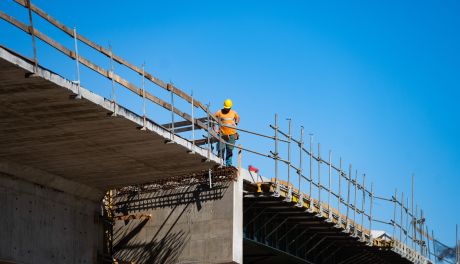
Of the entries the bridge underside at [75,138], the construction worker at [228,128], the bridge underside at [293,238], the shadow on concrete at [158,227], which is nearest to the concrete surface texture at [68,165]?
the bridge underside at [75,138]

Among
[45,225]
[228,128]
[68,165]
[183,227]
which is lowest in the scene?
[45,225]

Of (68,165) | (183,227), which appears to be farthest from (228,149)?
(68,165)

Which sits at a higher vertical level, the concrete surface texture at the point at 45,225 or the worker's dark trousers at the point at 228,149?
the worker's dark trousers at the point at 228,149

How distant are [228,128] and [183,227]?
12.3 ft

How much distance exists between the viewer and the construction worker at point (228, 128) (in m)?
41.4

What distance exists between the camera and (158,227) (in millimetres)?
43000

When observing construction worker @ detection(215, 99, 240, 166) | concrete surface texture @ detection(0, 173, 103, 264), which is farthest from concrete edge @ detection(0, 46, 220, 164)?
concrete surface texture @ detection(0, 173, 103, 264)

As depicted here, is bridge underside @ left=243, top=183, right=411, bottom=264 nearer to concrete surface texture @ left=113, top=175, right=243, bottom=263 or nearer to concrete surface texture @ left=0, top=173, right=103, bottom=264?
concrete surface texture @ left=113, top=175, right=243, bottom=263

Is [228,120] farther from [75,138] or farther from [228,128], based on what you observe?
[75,138]

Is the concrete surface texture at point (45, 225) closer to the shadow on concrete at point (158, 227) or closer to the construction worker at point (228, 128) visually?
the shadow on concrete at point (158, 227)

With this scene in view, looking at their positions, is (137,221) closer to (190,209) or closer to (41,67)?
(190,209)

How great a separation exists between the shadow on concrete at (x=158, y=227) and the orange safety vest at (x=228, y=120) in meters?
1.80

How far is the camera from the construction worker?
41.4 metres

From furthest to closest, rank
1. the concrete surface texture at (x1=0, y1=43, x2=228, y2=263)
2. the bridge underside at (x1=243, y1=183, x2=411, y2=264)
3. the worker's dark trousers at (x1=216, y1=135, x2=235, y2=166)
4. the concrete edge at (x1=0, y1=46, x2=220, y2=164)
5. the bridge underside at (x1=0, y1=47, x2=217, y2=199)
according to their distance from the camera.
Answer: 1. the bridge underside at (x1=243, y1=183, x2=411, y2=264)
2. the worker's dark trousers at (x1=216, y1=135, x2=235, y2=166)
3. the concrete surface texture at (x1=0, y1=43, x2=228, y2=263)
4. the bridge underside at (x1=0, y1=47, x2=217, y2=199)
5. the concrete edge at (x1=0, y1=46, x2=220, y2=164)
